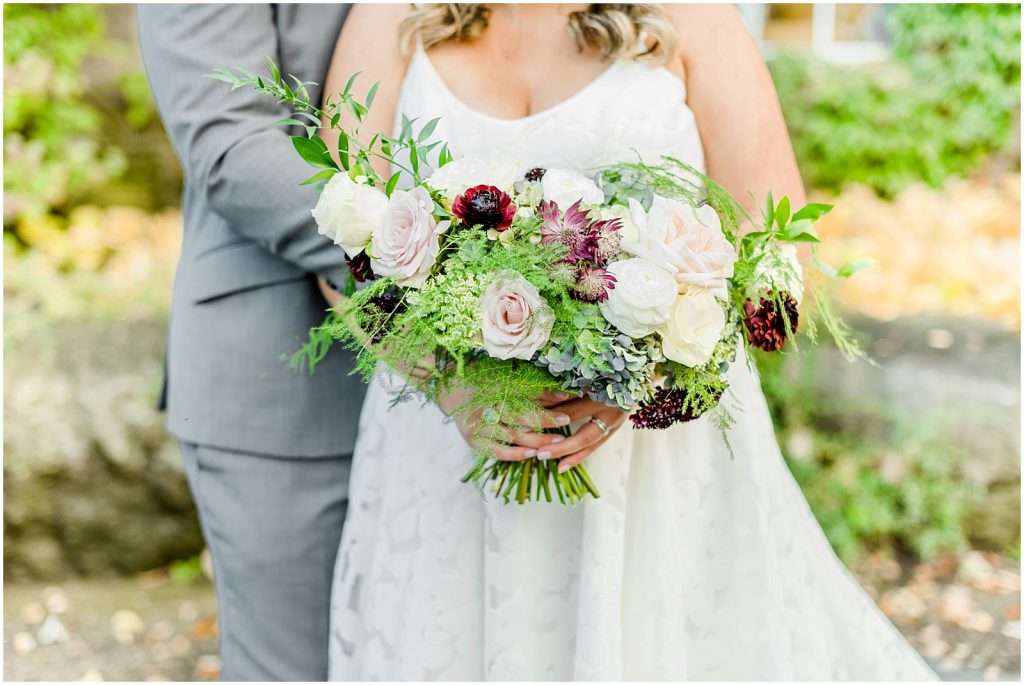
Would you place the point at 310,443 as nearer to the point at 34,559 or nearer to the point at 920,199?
the point at 34,559

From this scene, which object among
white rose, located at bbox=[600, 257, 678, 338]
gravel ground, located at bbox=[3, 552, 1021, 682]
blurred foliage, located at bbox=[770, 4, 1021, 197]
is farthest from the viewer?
blurred foliage, located at bbox=[770, 4, 1021, 197]

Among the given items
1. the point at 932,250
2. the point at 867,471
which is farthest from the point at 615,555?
the point at 932,250

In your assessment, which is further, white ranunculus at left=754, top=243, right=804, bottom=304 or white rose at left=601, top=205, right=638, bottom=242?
white ranunculus at left=754, top=243, right=804, bottom=304

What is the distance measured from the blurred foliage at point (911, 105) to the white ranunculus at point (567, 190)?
14.0ft

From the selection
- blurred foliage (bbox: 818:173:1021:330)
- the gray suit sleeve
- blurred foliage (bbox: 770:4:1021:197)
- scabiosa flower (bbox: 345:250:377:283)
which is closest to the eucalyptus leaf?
scabiosa flower (bbox: 345:250:377:283)

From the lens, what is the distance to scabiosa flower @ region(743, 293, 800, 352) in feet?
5.38

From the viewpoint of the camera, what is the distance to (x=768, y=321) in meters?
1.64

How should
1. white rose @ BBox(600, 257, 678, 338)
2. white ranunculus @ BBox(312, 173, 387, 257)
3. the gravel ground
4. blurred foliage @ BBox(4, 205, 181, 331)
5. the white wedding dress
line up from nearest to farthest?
1. white rose @ BBox(600, 257, 678, 338)
2. white ranunculus @ BBox(312, 173, 387, 257)
3. the white wedding dress
4. the gravel ground
5. blurred foliage @ BBox(4, 205, 181, 331)

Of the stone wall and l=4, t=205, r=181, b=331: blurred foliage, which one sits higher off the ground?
l=4, t=205, r=181, b=331: blurred foliage

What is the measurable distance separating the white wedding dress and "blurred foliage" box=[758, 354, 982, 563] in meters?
1.77

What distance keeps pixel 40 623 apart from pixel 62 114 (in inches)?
107

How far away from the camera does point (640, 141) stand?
1.95 meters

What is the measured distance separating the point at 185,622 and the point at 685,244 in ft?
9.97

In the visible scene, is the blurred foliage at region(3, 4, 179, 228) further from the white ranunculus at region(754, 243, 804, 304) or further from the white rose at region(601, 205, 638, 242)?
the white ranunculus at region(754, 243, 804, 304)
